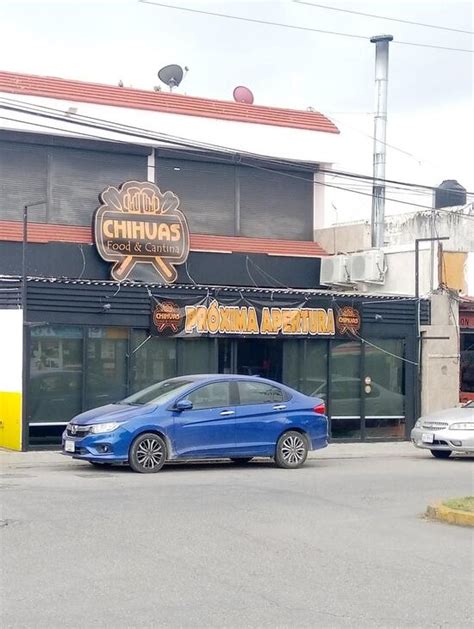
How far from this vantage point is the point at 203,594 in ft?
27.1

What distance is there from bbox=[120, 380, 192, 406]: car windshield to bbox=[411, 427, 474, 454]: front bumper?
5780 mm

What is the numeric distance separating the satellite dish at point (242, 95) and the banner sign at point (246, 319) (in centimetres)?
965

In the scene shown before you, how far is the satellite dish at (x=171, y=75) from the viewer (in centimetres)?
3062

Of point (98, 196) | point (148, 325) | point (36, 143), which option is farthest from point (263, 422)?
point (36, 143)

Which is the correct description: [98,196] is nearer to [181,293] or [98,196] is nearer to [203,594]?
[181,293]

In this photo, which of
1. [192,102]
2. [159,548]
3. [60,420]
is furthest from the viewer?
[192,102]

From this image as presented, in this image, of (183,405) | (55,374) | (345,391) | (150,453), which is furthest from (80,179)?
(150,453)

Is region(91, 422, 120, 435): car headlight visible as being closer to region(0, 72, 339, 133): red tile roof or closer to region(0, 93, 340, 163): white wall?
region(0, 93, 340, 163): white wall

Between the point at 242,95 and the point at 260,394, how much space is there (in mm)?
15606

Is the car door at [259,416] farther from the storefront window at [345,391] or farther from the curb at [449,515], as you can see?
the storefront window at [345,391]

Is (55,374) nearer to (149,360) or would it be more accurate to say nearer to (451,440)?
(149,360)

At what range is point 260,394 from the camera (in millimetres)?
17938

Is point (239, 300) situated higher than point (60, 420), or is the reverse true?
point (239, 300)

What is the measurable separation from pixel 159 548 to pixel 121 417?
6.42m
